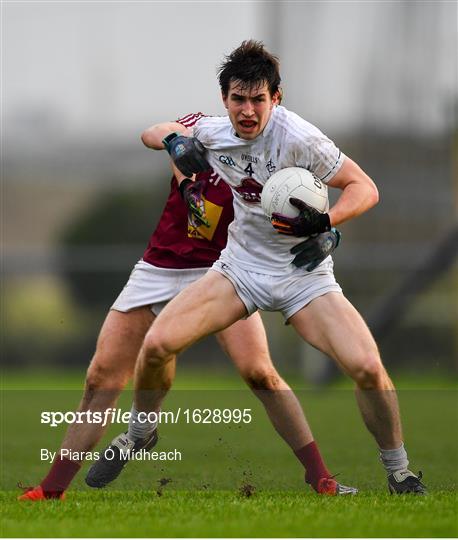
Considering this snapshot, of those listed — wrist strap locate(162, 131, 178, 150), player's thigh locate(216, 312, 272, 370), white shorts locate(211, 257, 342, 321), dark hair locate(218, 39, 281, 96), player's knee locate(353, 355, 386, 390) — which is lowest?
player's thigh locate(216, 312, 272, 370)

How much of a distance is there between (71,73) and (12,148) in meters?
1.51

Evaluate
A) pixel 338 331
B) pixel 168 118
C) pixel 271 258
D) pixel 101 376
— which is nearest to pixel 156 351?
pixel 101 376

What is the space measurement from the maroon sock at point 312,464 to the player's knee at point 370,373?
71 cm

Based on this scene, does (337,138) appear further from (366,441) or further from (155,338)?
(155,338)

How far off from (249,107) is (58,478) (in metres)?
2.04

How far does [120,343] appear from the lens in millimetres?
7070

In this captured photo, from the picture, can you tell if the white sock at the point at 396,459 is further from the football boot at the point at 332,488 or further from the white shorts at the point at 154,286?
the white shorts at the point at 154,286

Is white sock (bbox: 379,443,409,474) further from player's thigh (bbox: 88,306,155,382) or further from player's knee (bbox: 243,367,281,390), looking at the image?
player's thigh (bbox: 88,306,155,382)

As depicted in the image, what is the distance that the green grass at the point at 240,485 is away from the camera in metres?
5.43

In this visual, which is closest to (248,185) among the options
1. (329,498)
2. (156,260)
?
(156,260)

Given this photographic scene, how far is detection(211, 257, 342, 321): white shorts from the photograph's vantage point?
6543 millimetres

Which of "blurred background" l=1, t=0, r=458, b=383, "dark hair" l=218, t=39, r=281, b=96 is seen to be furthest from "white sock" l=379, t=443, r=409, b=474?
"blurred background" l=1, t=0, r=458, b=383

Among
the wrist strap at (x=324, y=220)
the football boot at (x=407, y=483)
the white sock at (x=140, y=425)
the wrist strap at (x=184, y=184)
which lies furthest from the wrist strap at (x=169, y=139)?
the football boot at (x=407, y=483)

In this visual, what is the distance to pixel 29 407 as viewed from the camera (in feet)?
45.4
